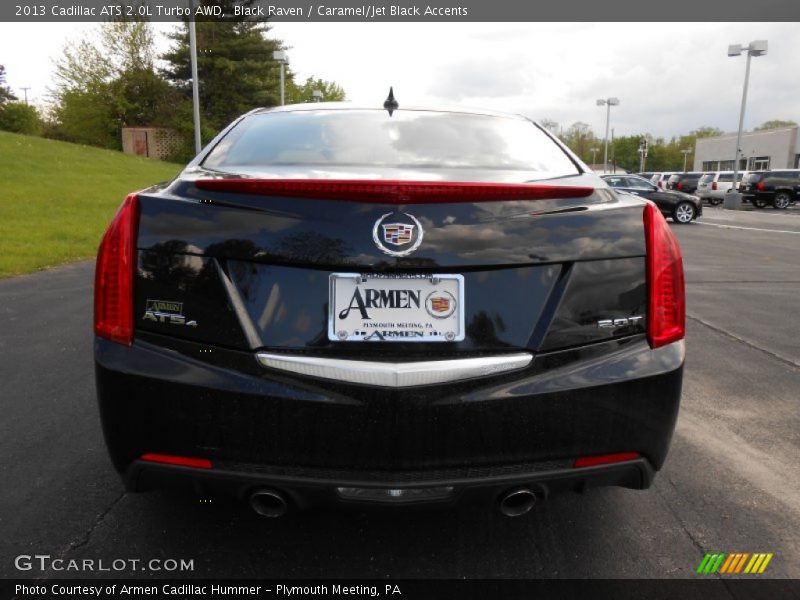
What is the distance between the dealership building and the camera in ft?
213

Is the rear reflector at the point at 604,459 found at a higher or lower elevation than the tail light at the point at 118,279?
lower

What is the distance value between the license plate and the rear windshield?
0.60 m

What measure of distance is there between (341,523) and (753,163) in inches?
3152

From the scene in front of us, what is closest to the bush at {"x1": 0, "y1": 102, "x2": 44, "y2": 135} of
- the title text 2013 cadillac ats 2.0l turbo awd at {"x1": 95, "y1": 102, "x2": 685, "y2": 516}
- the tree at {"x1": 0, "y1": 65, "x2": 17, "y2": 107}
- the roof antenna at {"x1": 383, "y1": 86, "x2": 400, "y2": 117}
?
the tree at {"x1": 0, "y1": 65, "x2": 17, "y2": 107}

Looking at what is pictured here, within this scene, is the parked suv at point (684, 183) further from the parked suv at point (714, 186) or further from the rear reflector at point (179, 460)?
the rear reflector at point (179, 460)

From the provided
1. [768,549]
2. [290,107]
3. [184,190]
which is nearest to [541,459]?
[768,549]

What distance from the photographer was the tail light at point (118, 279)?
2039 millimetres

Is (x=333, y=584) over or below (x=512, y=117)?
below

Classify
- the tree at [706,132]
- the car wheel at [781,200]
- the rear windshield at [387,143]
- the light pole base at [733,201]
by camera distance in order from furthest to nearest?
1. the tree at [706,132]
2. the light pole base at [733,201]
3. the car wheel at [781,200]
4. the rear windshield at [387,143]

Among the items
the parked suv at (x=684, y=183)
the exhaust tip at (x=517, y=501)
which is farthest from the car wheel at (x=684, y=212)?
the exhaust tip at (x=517, y=501)

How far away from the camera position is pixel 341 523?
263 cm

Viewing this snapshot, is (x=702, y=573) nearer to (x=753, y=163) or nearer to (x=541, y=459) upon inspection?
(x=541, y=459)

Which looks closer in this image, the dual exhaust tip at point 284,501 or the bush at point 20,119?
the dual exhaust tip at point 284,501

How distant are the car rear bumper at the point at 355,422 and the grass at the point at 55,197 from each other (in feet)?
26.0
